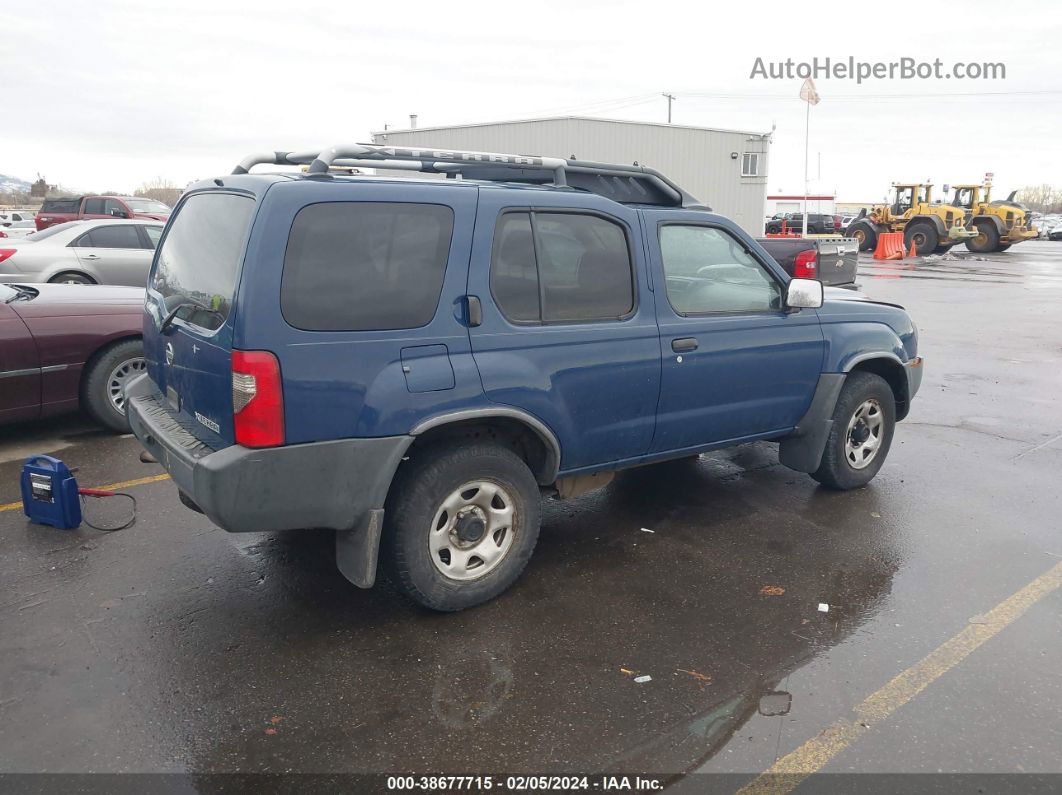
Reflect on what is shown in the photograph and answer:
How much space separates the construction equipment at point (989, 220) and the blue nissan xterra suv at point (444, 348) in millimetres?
32214

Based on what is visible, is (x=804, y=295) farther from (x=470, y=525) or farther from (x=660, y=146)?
(x=660, y=146)

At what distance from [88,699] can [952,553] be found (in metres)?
4.23

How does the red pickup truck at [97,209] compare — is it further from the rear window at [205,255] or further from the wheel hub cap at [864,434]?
the wheel hub cap at [864,434]

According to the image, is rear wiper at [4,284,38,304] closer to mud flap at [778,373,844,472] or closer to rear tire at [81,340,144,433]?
rear tire at [81,340,144,433]

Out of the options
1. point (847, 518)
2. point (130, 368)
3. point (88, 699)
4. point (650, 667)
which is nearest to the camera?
point (88, 699)

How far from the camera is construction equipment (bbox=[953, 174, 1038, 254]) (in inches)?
1276

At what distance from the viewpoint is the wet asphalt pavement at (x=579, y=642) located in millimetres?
2904

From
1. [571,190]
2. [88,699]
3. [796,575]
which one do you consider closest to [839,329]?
[796,575]

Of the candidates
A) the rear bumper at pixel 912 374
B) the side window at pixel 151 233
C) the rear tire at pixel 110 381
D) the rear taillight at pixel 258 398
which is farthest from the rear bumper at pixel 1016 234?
the rear taillight at pixel 258 398

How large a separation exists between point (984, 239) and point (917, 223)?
4362 mm

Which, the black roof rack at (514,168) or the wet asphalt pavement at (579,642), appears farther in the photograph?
the black roof rack at (514,168)

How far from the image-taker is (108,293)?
6.62m

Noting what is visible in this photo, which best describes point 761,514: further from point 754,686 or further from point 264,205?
point 264,205

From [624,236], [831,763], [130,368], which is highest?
[624,236]
